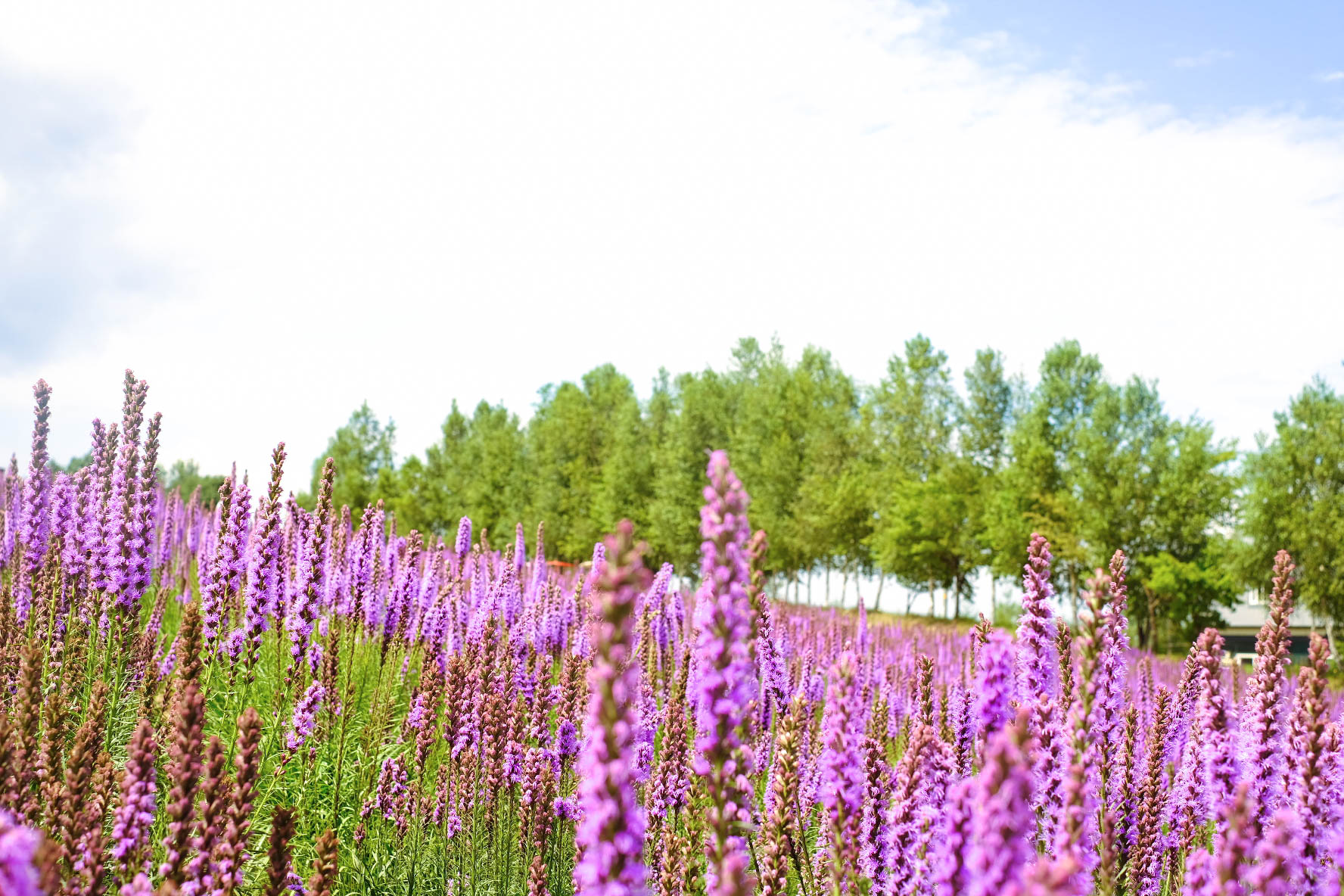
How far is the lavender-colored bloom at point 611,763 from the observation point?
1.84 metres

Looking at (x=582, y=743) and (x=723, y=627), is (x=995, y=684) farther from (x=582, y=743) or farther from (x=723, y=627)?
(x=582, y=743)

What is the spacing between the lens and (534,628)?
9352 mm

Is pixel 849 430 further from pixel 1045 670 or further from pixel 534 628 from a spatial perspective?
pixel 1045 670

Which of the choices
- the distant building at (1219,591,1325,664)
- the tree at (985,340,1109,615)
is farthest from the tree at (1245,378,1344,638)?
the distant building at (1219,591,1325,664)

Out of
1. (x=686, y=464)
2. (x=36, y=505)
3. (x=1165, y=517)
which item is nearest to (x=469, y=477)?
(x=686, y=464)

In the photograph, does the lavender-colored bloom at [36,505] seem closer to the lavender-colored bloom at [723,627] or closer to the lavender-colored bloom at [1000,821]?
the lavender-colored bloom at [723,627]

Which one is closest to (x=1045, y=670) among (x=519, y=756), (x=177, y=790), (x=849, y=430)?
(x=177, y=790)

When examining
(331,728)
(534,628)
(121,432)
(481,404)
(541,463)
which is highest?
(481,404)

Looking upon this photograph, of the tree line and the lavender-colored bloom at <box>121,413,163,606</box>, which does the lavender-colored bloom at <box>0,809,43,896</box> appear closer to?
the lavender-colored bloom at <box>121,413,163,606</box>

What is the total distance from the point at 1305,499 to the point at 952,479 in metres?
14.2

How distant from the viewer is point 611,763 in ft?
6.08

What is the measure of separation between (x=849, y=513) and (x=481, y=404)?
124ft

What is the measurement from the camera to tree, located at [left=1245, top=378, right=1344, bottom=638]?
3272 cm

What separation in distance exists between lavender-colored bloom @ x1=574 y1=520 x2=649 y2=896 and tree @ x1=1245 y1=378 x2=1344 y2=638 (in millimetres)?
38210
